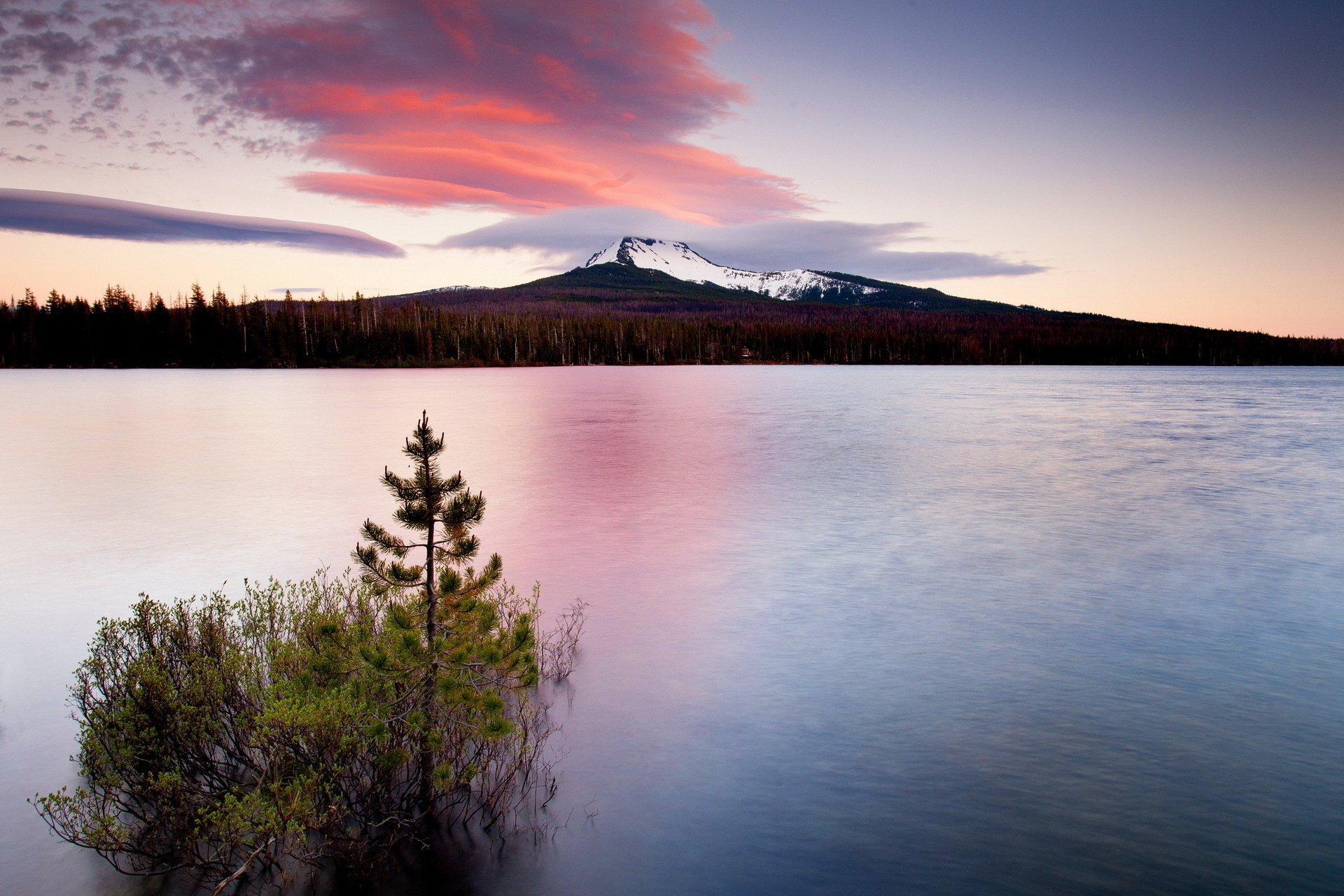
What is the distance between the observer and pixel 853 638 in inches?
561

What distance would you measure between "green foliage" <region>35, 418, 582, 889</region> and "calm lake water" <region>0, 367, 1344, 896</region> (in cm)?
70

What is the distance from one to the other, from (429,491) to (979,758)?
714 centimetres

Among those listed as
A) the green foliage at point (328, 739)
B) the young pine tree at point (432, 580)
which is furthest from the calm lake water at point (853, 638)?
the young pine tree at point (432, 580)

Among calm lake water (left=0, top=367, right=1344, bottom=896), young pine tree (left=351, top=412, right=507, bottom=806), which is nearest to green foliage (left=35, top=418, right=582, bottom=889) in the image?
young pine tree (left=351, top=412, right=507, bottom=806)

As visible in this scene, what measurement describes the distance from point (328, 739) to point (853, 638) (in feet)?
30.4

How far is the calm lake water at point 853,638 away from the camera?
8047mm

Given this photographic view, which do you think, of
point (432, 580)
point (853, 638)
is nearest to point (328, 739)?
point (432, 580)

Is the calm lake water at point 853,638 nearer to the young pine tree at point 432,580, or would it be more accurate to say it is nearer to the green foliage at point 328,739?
the green foliage at point 328,739

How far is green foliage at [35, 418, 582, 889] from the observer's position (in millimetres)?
7332

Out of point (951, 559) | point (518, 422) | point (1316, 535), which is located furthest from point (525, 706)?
point (518, 422)

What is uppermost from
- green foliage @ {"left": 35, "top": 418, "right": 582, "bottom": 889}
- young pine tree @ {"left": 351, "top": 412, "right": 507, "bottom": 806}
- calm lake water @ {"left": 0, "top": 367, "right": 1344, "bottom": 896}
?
young pine tree @ {"left": 351, "top": 412, "right": 507, "bottom": 806}

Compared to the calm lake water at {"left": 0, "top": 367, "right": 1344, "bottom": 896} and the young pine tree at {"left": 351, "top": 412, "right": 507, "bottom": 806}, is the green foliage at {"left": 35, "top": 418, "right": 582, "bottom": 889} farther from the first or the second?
the calm lake water at {"left": 0, "top": 367, "right": 1344, "bottom": 896}

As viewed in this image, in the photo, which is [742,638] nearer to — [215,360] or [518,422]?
[518,422]

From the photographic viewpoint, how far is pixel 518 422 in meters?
54.3
